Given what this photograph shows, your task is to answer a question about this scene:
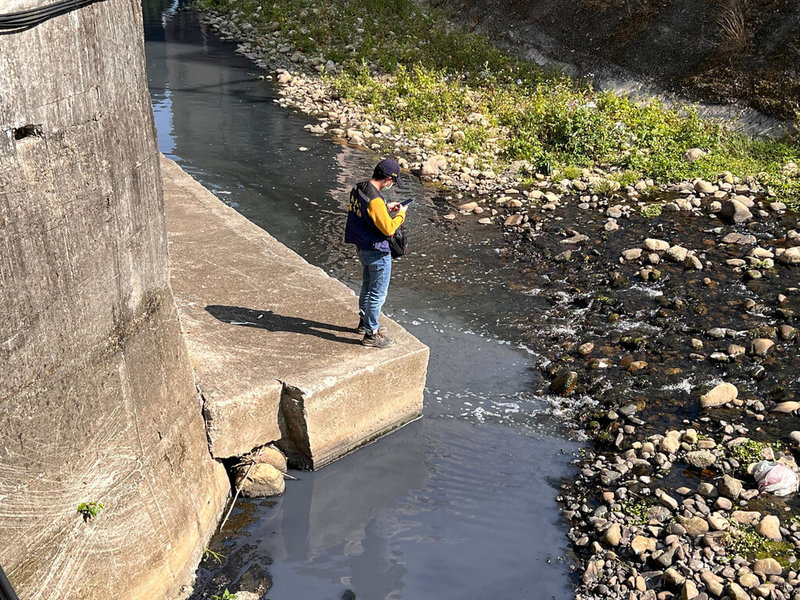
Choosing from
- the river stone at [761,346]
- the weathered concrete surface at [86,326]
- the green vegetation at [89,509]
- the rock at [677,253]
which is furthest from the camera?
the rock at [677,253]

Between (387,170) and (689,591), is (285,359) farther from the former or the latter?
(689,591)

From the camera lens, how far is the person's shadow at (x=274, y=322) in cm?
623

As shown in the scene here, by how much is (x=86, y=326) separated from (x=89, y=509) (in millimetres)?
977

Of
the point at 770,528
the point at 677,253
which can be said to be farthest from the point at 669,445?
the point at 677,253

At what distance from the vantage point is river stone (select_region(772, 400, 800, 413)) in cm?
659

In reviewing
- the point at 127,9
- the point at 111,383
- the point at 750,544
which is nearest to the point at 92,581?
the point at 111,383

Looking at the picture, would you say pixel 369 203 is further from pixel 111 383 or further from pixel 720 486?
pixel 720 486

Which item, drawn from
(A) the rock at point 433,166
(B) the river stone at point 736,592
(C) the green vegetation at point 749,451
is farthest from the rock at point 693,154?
(B) the river stone at point 736,592

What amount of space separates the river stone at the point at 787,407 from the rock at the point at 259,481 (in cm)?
408

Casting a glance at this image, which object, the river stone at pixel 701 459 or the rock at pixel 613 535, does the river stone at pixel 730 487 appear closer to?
the river stone at pixel 701 459

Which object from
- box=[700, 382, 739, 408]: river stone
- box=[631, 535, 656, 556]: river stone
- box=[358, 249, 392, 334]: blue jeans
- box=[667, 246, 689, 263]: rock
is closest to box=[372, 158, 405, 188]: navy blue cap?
box=[358, 249, 392, 334]: blue jeans

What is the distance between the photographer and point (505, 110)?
14023 mm

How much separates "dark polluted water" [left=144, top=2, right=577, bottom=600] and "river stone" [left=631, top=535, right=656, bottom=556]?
0.45m

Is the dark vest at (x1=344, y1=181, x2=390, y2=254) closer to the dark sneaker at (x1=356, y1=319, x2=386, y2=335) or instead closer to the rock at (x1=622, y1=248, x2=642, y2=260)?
the dark sneaker at (x1=356, y1=319, x2=386, y2=335)
